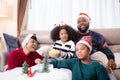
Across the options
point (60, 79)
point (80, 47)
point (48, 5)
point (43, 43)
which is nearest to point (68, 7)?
point (48, 5)

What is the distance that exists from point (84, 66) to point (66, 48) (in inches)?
24.7

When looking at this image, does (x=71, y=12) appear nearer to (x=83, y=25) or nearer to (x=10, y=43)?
(x=83, y=25)

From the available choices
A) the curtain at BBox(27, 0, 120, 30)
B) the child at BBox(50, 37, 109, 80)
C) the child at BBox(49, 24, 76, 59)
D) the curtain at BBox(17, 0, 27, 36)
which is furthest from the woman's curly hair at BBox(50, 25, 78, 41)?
the curtain at BBox(17, 0, 27, 36)

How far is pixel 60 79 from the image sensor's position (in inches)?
65.0

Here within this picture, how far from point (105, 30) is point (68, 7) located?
102cm

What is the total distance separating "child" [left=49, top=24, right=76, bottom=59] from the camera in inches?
90.3

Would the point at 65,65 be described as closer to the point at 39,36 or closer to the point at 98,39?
the point at 98,39

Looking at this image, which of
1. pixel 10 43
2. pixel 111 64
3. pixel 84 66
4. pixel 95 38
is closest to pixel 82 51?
pixel 84 66

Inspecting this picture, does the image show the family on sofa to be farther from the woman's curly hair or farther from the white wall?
the white wall

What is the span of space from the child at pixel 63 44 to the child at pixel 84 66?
418 millimetres

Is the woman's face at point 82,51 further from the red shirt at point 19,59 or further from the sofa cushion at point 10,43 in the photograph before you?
the sofa cushion at point 10,43

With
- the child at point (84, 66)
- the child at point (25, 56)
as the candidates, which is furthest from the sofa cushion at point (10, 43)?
the child at point (84, 66)

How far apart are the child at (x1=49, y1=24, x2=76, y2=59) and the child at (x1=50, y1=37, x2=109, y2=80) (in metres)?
0.42

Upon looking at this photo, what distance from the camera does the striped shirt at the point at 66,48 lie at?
7.59 ft
